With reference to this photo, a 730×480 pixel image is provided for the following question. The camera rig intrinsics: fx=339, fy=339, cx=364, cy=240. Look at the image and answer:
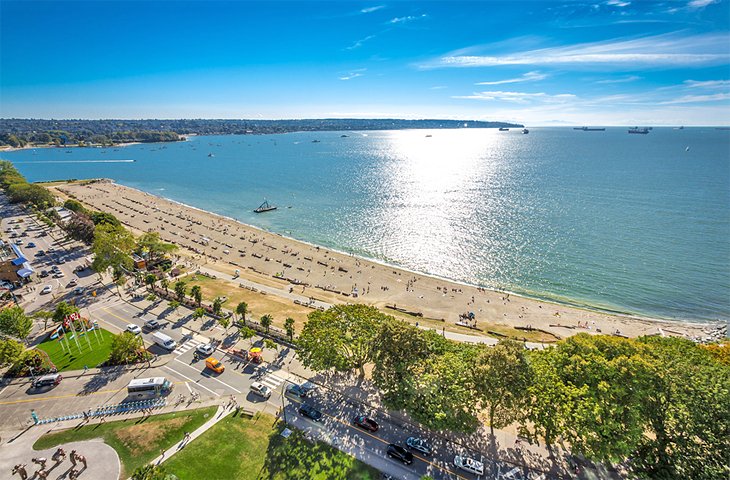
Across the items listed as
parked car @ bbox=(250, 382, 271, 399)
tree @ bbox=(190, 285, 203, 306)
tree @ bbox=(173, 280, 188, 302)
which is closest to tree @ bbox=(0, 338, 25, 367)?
tree @ bbox=(173, 280, 188, 302)

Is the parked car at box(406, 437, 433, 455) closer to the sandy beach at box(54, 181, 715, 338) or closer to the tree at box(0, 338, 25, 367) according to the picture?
the sandy beach at box(54, 181, 715, 338)

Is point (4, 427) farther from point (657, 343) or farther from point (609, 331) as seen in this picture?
point (609, 331)

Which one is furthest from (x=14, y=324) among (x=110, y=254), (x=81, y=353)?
(x=110, y=254)

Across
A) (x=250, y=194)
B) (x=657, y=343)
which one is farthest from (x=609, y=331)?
(x=250, y=194)

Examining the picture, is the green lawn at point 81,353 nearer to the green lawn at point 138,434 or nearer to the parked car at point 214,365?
the green lawn at point 138,434

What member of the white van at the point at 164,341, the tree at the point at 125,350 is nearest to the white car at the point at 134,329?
the white van at the point at 164,341
